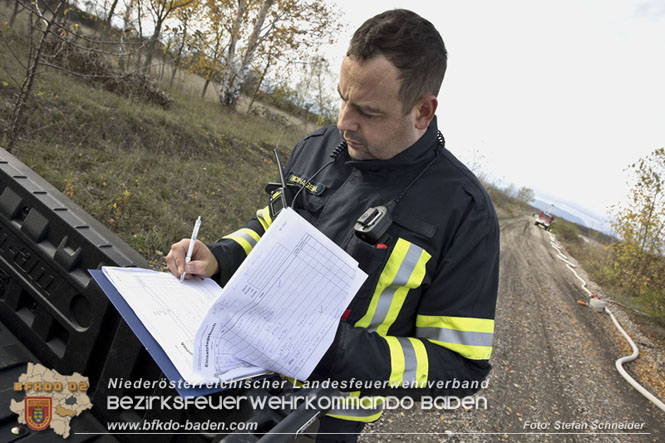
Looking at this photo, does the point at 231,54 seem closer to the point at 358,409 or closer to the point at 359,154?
the point at 359,154

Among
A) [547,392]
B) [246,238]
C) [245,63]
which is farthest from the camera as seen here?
[245,63]

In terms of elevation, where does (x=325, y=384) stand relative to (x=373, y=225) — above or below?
below

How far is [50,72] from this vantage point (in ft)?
21.8

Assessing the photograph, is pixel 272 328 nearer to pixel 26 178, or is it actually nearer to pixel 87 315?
pixel 87 315

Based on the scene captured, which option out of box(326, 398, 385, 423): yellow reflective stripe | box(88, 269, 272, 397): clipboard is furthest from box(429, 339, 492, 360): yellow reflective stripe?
box(88, 269, 272, 397): clipboard

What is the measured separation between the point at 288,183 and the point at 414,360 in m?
0.80

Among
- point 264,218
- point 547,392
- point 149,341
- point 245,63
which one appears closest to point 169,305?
point 149,341

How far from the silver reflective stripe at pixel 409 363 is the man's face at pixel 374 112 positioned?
609mm

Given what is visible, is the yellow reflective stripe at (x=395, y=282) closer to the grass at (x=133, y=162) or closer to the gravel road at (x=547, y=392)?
the gravel road at (x=547, y=392)

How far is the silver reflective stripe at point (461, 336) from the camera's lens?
3.68 ft

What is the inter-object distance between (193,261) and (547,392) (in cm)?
505

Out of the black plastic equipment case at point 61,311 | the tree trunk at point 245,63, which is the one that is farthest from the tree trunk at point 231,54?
the black plastic equipment case at point 61,311

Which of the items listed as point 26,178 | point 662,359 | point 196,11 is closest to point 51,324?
point 26,178

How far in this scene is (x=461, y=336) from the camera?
3.69ft
